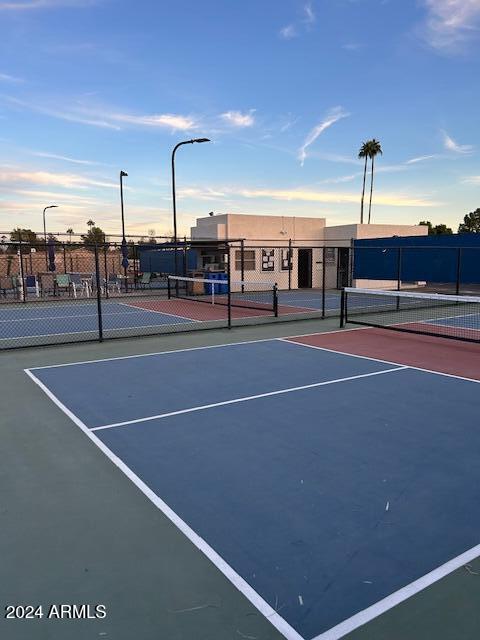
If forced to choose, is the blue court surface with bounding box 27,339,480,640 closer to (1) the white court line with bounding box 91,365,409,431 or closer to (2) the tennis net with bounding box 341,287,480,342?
(1) the white court line with bounding box 91,365,409,431

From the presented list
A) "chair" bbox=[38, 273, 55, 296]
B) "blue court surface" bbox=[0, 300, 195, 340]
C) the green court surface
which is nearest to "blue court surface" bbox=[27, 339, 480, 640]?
the green court surface

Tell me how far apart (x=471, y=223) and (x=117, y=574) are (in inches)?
4319

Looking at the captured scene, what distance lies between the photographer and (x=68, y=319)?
16859 mm

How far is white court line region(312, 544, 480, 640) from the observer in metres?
2.69

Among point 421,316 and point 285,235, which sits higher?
point 285,235

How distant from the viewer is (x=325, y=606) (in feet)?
9.52

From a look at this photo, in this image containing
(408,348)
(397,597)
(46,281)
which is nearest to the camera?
(397,597)

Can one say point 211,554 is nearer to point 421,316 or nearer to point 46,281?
point 421,316

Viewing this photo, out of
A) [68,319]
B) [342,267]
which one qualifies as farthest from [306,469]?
[342,267]

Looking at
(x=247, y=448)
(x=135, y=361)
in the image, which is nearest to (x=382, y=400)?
(x=247, y=448)

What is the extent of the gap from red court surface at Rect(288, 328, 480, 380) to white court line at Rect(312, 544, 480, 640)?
5841mm

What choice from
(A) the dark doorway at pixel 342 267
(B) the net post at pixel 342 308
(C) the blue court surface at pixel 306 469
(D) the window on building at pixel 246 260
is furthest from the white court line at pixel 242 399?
(A) the dark doorway at pixel 342 267

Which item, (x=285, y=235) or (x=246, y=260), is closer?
(x=246, y=260)

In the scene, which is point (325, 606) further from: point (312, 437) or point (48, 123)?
point (48, 123)
